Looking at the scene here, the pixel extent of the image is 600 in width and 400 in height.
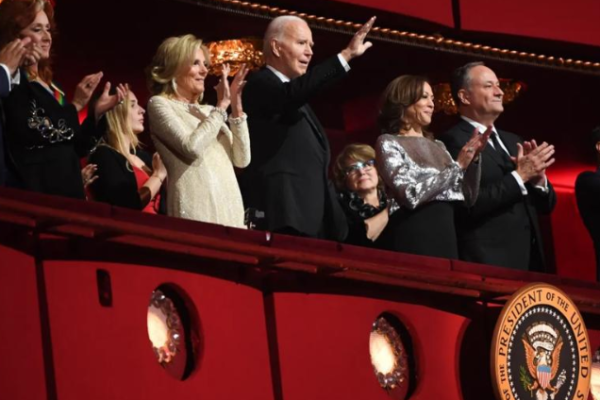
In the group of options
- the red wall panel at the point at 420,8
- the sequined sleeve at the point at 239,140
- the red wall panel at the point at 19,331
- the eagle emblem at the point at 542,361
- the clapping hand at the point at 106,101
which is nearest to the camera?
the red wall panel at the point at 19,331

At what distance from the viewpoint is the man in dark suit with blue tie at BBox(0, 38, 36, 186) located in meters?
2.96

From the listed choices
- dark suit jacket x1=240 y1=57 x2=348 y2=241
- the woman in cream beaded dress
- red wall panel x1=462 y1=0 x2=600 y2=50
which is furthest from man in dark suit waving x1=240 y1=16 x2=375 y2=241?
red wall panel x1=462 y1=0 x2=600 y2=50

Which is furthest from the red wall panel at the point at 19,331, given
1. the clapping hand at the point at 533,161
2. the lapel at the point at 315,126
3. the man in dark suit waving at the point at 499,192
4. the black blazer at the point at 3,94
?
the clapping hand at the point at 533,161

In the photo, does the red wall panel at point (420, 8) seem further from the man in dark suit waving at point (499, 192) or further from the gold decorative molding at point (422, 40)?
the man in dark suit waving at point (499, 192)

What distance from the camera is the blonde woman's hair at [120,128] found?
356 cm

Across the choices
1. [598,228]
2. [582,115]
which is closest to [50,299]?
[598,228]

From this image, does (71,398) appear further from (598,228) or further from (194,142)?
(598,228)

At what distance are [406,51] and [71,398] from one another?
2786mm

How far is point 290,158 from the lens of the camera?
11.4 feet

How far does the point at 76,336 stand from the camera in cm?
274

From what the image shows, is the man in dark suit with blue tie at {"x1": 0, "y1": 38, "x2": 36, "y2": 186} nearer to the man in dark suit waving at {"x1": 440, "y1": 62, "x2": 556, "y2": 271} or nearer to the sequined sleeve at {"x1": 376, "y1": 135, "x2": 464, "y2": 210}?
the sequined sleeve at {"x1": 376, "y1": 135, "x2": 464, "y2": 210}

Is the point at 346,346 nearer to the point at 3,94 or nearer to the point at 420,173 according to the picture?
the point at 420,173

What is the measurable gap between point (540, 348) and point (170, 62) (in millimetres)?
1076

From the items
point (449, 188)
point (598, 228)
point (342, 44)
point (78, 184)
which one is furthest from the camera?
point (342, 44)
